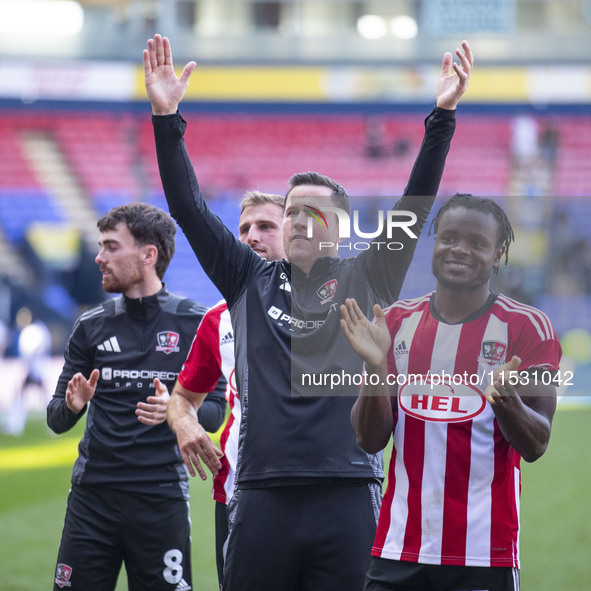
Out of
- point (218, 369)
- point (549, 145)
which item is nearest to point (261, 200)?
point (218, 369)

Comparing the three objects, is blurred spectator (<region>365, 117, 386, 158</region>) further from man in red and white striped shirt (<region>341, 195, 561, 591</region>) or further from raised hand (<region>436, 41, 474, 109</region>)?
man in red and white striped shirt (<region>341, 195, 561, 591</region>)

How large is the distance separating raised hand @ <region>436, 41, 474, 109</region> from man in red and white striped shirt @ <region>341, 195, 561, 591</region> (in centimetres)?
32

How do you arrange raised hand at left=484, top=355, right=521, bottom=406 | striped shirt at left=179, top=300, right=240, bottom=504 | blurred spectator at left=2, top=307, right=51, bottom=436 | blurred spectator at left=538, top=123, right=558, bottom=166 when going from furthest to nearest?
blurred spectator at left=538, top=123, right=558, bottom=166
blurred spectator at left=2, top=307, right=51, bottom=436
striped shirt at left=179, top=300, right=240, bottom=504
raised hand at left=484, top=355, right=521, bottom=406

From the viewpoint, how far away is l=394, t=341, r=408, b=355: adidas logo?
2.55 metres

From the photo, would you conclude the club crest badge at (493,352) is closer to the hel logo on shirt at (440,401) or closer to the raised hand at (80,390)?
the hel logo on shirt at (440,401)

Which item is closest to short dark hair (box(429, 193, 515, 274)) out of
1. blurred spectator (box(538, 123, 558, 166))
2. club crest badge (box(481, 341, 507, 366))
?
club crest badge (box(481, 341, 507, 366))

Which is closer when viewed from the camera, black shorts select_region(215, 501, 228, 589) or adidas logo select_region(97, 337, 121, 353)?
black shorts select_region(215, 501, 228, 589)

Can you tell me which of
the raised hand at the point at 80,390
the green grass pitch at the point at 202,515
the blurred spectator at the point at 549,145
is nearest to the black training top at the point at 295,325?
the raised hand at the point at 80,390

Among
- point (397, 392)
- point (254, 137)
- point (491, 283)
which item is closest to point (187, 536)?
point (397, 392)

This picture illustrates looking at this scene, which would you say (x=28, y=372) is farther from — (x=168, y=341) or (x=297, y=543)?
(x=297, y=543)

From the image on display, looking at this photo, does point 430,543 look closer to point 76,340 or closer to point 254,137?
point 76,340

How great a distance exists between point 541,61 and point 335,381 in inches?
702

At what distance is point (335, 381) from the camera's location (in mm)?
2656

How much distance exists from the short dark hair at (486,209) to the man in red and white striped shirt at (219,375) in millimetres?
1034
